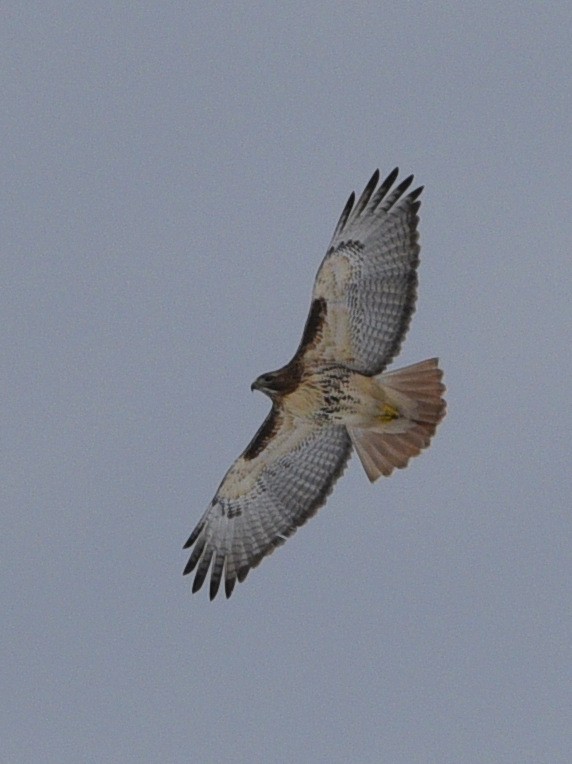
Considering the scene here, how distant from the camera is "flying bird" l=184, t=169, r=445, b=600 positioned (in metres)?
16.9

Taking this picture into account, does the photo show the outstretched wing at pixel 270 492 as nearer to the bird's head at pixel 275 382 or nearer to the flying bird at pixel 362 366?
the flying bird at pixel 362 366

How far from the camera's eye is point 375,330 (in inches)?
672

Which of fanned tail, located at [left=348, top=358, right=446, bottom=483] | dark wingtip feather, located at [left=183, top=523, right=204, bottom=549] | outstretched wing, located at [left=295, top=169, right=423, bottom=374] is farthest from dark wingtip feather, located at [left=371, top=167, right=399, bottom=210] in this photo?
dark wingtip feather, located at [left=183, top=523, right=204, bottom=549]

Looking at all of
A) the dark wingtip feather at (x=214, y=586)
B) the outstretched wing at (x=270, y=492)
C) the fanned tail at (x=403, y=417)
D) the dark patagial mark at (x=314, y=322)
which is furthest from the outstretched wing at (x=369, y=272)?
the dark wingtip feather at (x=214, y=586)

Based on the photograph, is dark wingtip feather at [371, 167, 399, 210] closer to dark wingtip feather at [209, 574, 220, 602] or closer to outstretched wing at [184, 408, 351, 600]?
outstretched wing at [184, 408, 351, 600]

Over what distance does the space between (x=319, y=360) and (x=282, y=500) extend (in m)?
1.59

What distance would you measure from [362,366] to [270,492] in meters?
1.68

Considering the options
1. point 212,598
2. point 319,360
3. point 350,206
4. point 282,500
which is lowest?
point 212,598

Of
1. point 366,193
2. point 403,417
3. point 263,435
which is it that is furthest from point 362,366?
point 366,193

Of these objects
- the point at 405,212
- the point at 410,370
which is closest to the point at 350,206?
the point at 405,212

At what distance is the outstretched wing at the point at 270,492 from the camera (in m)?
17.8

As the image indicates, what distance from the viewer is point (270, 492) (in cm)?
1798

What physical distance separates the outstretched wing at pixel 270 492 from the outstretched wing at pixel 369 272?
3.99ft

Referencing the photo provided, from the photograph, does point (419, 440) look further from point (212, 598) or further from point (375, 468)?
point (212, 598)
